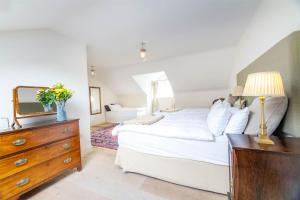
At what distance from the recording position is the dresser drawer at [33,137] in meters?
1.54

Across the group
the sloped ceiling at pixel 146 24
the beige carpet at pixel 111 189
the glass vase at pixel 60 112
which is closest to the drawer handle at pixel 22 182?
the beige carpet at pixel 111 189

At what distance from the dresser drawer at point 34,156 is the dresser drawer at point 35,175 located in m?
0.06

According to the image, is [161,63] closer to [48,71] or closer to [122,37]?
[122,37]

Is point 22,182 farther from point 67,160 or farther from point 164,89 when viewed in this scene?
point 164,89

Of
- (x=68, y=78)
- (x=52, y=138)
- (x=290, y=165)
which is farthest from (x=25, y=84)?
(x=290, y=165)

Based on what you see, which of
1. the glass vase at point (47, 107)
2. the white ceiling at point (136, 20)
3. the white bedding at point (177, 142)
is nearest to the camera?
the white bedding at point (177, 142)

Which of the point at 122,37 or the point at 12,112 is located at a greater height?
the point at 122,37

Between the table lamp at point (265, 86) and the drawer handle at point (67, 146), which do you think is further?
the drawer handle at point (67, 146)

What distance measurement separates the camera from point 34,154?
5.85 feet

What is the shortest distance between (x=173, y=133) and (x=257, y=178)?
961 mm

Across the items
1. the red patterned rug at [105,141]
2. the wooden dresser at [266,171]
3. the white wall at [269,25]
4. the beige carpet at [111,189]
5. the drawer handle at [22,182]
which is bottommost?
the beige carpet at [111,189]

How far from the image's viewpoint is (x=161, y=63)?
4.62 meters

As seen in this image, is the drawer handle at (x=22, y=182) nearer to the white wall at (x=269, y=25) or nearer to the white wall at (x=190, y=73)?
the white wall at (x=269, y=25)

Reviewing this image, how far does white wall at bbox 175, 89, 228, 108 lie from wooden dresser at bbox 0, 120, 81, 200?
424 cm
